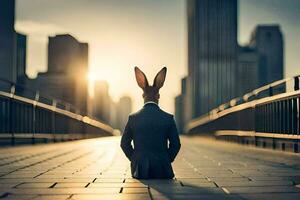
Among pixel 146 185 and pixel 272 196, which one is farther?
pixel 146 185

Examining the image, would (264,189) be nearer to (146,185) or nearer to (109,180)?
(146,185)

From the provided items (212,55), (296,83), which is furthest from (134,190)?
(212,55)

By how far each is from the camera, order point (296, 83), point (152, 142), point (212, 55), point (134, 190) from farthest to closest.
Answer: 1. point (212, 55)
2. point (296, 83)
3. point (152, 142)
4. point (134, 190)

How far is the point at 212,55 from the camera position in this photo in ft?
575

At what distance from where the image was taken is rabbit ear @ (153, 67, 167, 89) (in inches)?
277

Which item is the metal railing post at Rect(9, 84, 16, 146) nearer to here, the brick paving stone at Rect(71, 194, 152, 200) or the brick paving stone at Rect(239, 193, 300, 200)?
the brick paving stone at Rect(71, 194, 152, 200)

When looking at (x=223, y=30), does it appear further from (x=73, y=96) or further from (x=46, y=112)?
(x=46, y=112)

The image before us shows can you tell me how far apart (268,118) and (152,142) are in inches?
372

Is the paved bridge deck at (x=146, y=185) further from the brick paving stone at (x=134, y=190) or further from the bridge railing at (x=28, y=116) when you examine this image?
the bridge railing at (x=28, y=116)

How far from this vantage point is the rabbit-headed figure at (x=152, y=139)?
22.8 feet

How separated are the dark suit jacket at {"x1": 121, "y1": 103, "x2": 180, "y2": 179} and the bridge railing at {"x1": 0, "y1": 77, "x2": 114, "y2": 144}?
7466 mm

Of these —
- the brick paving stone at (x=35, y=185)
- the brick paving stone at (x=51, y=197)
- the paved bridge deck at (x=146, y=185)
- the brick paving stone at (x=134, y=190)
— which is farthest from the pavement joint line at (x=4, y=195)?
the brick paving stone at (x=134, y=190)

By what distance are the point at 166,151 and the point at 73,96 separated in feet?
321

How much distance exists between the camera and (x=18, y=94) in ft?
51.1
